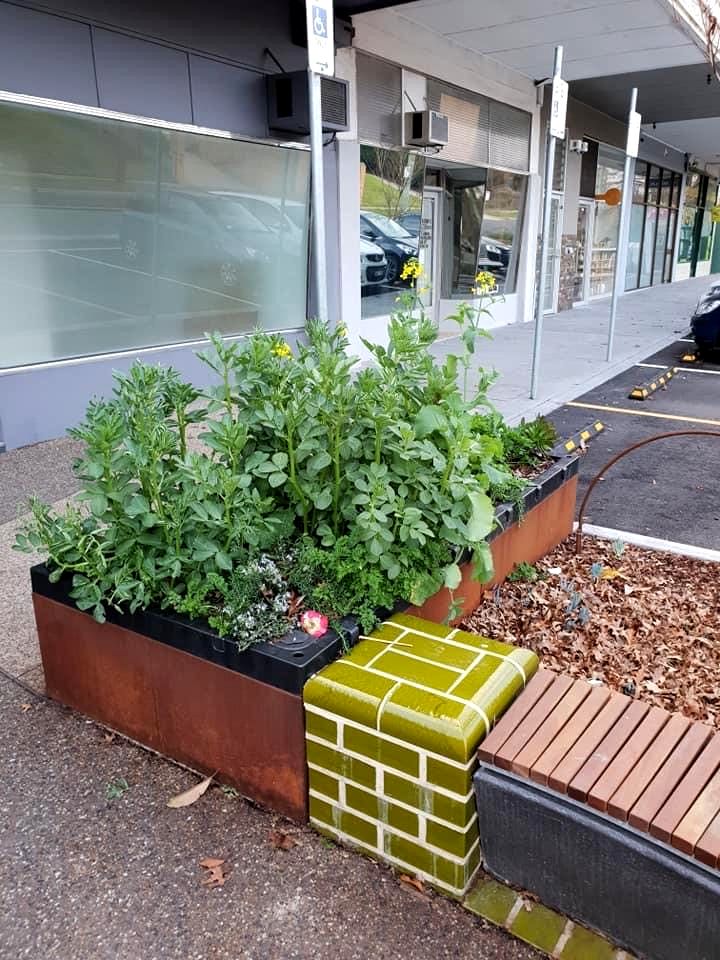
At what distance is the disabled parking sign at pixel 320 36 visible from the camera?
11.1ft

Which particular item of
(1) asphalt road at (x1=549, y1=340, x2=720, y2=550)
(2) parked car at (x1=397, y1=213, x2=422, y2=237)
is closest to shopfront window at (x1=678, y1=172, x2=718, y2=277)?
(2) parked car at (x1=397, y1=213, x2=422, y2=237)

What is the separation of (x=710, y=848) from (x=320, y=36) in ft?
11.5

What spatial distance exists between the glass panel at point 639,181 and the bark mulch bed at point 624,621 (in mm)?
20217

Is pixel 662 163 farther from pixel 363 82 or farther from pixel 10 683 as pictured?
pixel 10 683

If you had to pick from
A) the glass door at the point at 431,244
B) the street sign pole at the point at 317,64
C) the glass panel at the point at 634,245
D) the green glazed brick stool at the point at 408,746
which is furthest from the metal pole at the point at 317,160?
the glass panel at the point at 634,245

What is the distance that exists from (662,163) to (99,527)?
25.4m

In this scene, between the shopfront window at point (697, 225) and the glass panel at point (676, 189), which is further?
the shopfront window at point (697, 225)

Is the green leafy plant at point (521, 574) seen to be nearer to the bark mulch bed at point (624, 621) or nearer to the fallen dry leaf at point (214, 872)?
the bark mulch bed at point (624, 621)

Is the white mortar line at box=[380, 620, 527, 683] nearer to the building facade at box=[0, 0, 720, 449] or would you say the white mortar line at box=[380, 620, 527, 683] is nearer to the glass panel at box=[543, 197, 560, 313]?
the building facade at box=[0, 0, 720, 449]

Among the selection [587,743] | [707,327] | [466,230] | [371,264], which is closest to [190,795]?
[587,743]

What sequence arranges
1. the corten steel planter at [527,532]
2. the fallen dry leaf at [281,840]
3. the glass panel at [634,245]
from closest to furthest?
the fallen dry leaf at [281,840] → the corten steel planter at [527,532] → the glass panel at [634,245]

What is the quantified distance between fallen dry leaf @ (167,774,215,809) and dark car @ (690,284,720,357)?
33.5 feet

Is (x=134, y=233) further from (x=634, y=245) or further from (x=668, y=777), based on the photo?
(x=634, y=245)

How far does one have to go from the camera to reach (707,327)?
10.6m
